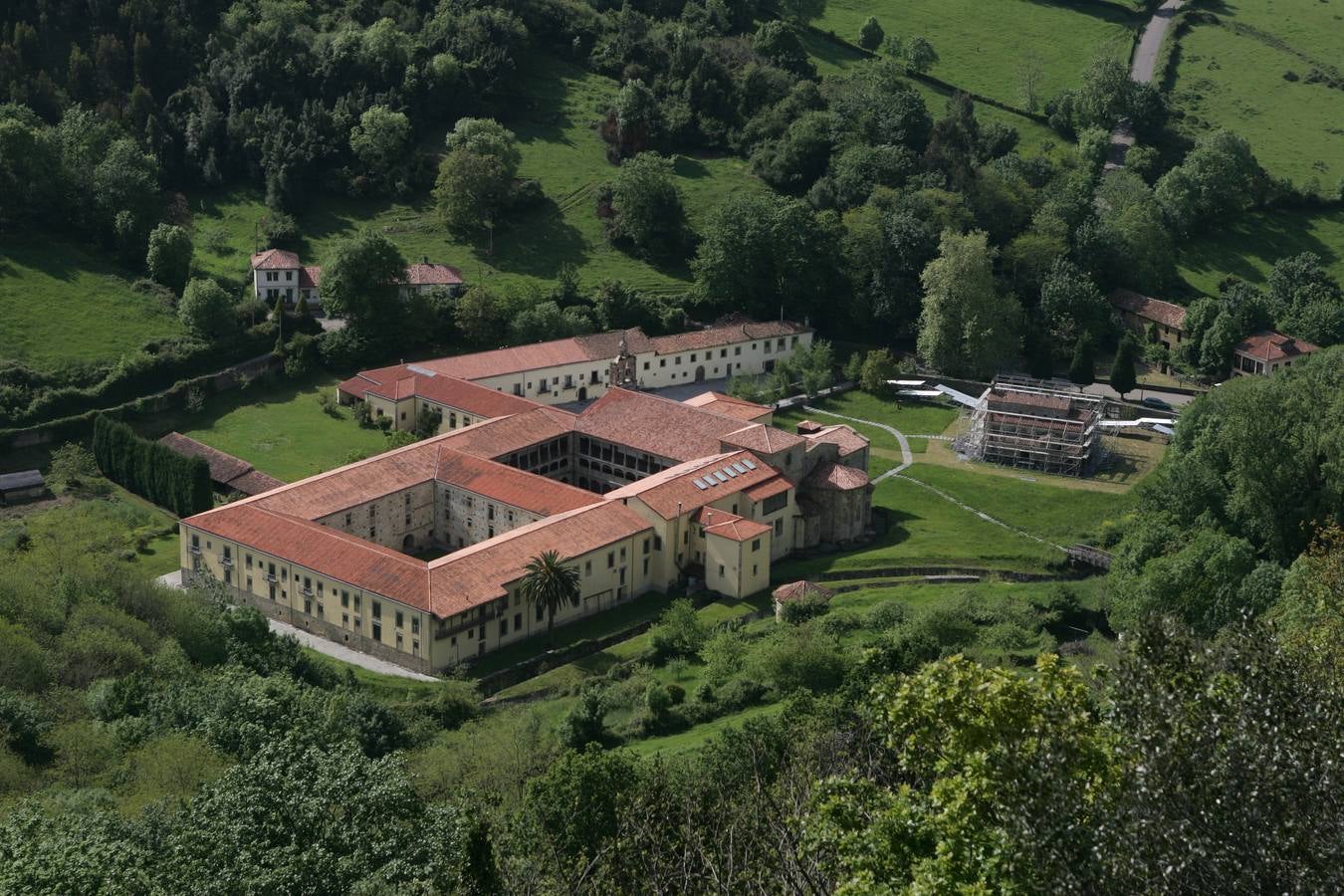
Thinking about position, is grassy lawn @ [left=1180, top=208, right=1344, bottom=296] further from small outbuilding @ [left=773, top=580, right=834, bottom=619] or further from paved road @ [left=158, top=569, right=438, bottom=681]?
paved road @ [left=158, top=569, right=438, bottom=681]

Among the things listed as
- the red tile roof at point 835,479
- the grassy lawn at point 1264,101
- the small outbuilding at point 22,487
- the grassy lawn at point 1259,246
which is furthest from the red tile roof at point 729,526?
the grassy lawn at point 1264,101

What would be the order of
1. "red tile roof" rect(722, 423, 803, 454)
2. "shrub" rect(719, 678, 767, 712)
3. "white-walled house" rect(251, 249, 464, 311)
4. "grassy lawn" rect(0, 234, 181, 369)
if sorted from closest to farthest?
"shrub" rect(719, 678, 767, 712)
"red tile roof" rect(722, 423, 803, 454)
"grassy lawn" rect(0, 234, 181, 369)
"white-walled house" rect(251, 249, 464, 311)

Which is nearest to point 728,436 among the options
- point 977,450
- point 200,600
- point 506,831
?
point 977,450

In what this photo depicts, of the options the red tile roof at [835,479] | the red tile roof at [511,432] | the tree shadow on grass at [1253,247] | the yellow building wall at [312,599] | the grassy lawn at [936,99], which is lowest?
the yellow building wall at [312,599]

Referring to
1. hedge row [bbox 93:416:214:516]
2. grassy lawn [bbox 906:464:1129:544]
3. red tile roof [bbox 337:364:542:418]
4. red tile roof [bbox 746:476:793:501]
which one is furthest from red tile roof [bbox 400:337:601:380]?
grassy lawn [bbox 906:464:1129:544]

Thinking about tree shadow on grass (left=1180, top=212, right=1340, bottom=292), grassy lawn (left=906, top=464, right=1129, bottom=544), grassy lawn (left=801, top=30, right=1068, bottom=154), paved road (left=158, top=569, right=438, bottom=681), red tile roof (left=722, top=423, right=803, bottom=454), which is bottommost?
paved road (left=158, top=569, right=438, bottom=681)

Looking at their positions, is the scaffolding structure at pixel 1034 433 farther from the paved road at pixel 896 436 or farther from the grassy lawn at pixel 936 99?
the grassy lawn at pixel 936 99

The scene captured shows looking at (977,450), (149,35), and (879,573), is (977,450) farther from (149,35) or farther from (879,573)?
(149,35)
